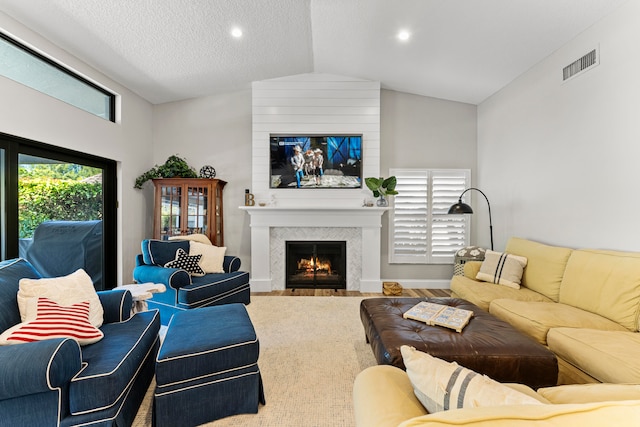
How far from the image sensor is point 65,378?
55.0 inches

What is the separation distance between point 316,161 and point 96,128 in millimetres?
2907

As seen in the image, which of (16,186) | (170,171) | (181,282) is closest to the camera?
(16,186)

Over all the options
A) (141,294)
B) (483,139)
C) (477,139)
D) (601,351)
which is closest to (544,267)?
(601,351)

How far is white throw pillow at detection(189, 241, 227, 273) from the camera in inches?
151

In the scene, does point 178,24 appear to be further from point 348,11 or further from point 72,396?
point 72,396

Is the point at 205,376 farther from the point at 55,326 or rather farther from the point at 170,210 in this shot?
the point at 170,210

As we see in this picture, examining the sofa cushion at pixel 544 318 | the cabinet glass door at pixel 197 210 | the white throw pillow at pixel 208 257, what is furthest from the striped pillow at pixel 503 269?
the cabinet glass door at pixel 197 210

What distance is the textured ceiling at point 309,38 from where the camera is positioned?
2773 millimetres

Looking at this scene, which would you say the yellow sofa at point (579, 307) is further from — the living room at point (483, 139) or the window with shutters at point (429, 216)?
the window with shutters at point (429, 216)

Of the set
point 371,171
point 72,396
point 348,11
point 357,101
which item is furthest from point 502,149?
point 72,396

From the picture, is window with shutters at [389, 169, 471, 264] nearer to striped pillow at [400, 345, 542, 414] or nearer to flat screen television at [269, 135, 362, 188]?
flat screen television at [269, 135, 362, 188]

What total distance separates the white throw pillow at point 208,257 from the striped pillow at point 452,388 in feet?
10.8

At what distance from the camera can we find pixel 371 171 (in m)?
4.71

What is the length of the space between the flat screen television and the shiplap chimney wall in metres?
0.10
